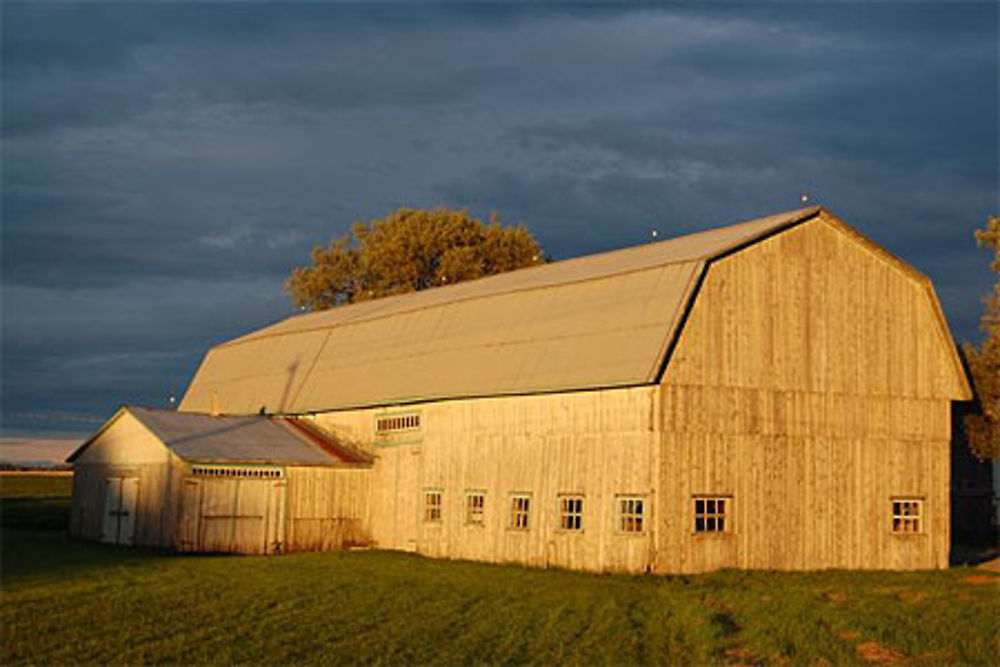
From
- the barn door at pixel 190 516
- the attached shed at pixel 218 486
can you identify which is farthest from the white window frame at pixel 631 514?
the barn door at pixel 190 516

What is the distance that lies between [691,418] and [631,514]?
2.68 meters

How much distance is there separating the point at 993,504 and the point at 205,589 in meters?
33.1

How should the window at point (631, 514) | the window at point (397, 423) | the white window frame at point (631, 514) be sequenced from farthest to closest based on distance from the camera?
the window at point (397, 423)
the window at point (631, 514)
the white window frame at point (631, 514)

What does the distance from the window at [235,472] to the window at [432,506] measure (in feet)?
15.7

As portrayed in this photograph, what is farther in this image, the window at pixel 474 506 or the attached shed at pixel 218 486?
the attached shed at pixel 218 486

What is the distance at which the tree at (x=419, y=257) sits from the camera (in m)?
78.9

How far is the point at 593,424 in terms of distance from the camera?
32531mm

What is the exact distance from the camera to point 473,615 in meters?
23.7

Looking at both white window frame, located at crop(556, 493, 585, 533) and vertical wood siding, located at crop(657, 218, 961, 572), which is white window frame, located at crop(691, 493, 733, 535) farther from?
white window frame, located at crop(556, 493, 585, 533)

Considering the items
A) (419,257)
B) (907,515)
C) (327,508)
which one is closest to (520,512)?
(327,508)

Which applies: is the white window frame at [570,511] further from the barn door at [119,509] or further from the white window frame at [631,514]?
the barn door at [119,509]

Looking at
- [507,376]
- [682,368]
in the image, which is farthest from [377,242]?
[682,368]

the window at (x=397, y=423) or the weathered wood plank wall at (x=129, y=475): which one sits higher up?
the window at (x=397, y=423)

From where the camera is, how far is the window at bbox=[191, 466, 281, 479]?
3866 cm
